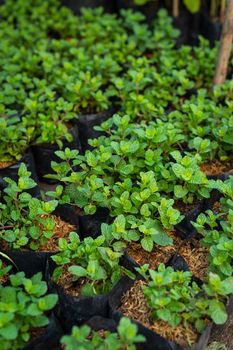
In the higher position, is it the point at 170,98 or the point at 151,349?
the point at 170,98

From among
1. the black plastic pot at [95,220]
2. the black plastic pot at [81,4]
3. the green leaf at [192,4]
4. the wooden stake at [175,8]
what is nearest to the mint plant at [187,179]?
the black plastic pot at [95,220]

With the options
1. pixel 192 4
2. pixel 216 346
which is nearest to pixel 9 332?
pixel 216 346

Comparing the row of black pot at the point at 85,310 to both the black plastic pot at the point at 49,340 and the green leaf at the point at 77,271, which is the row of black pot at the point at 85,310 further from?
the green leaf at the point at 77,271

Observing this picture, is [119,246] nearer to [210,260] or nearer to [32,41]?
[210,260]

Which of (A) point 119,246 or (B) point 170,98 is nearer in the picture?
(A) point 119,246

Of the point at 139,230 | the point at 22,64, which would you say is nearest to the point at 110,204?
the point at 139,230

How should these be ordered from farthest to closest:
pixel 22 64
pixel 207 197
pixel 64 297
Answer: pixel 22 64, pixel 207 197, pixel 64 297

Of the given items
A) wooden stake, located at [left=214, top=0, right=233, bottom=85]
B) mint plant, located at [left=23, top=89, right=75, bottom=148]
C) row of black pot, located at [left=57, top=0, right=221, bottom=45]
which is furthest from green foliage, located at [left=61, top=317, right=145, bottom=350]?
row of black pot, located at [left=57, top=0, right=221, bottom=45]

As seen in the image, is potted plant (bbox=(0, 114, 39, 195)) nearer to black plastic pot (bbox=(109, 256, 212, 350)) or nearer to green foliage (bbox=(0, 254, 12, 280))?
green foliage (bbox=(0, 254, 12, 280))
